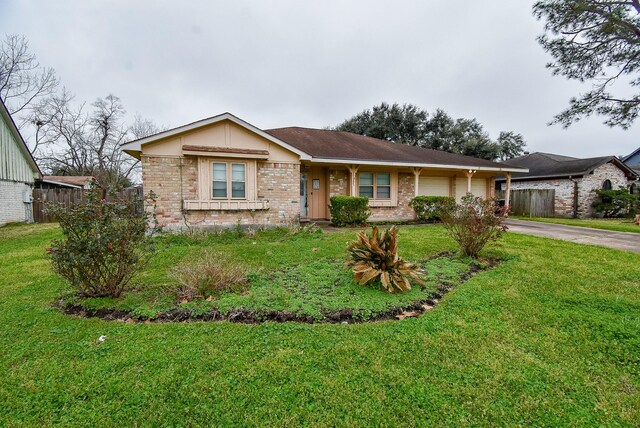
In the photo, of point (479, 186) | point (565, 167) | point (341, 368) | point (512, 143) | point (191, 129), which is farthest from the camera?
point (512, 143)

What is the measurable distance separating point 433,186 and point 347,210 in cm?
647

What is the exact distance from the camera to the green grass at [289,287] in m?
3.54

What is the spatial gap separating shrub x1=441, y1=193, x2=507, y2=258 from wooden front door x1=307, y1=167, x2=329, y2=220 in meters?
7.27

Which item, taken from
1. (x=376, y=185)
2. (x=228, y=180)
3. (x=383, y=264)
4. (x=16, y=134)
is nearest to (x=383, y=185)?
(x=376, y=185)

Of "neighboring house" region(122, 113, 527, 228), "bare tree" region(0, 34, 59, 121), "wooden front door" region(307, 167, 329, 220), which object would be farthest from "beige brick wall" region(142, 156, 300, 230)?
"bare tree" region(0, 34, 59, 121)

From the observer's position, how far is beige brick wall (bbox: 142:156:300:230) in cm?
905

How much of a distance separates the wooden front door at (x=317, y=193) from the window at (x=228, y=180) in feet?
11.6

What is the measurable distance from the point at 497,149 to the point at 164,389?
3070 centimetres

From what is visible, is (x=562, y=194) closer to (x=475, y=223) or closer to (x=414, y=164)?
(x=414, y=164)

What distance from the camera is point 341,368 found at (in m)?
2.42

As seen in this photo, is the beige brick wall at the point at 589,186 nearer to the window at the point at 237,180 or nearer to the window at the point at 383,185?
the window at the point at 383,185

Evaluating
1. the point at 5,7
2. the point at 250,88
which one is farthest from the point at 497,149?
the point at 5,7

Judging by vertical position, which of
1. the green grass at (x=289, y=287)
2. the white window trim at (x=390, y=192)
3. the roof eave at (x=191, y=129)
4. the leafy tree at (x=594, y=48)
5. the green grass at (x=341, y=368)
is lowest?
the green grass at (x=341, y=368)

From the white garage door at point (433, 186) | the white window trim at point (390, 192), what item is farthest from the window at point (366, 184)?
the white garage door at point (433, 186)
